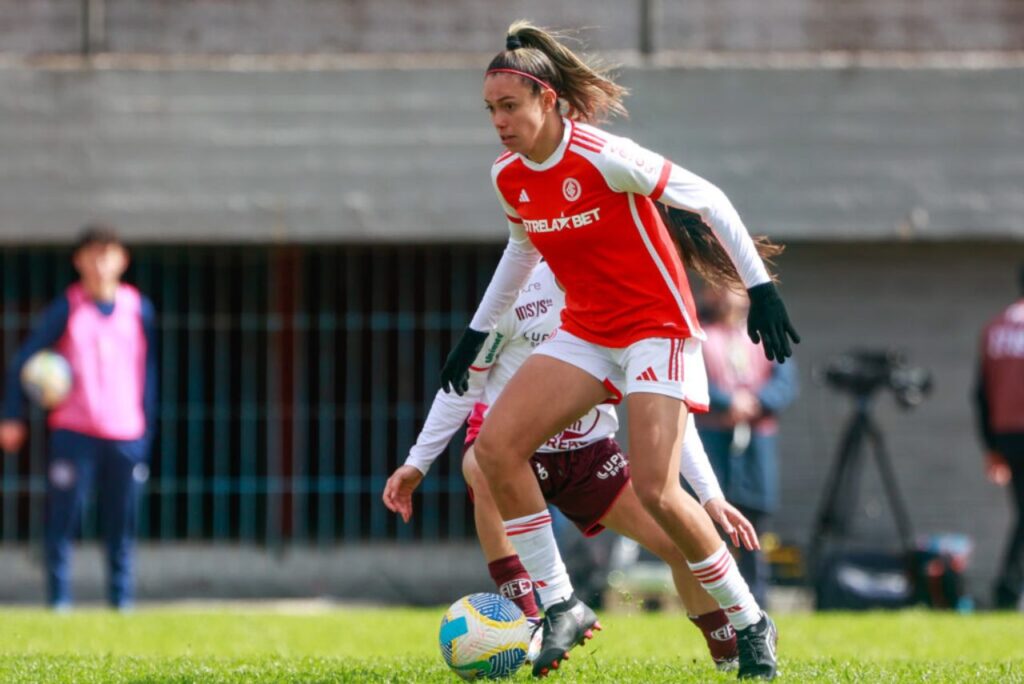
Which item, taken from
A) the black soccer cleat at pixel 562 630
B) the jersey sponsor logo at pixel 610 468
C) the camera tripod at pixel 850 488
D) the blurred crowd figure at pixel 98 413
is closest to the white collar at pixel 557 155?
the jersey sponsor logo at pixel 610 468

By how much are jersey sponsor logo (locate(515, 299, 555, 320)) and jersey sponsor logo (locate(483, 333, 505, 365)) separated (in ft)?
0.46

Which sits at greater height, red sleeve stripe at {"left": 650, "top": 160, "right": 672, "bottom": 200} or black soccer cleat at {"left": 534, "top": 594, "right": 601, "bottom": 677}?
red sleeve stripe at {"left": 650, "top": 160, "right": 672, "bottom": 200}

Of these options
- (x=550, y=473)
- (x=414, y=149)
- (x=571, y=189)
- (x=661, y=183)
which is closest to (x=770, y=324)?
(x=661, y=183)

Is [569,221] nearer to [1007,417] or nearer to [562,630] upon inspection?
[562,630]

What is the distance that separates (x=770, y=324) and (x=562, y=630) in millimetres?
1429

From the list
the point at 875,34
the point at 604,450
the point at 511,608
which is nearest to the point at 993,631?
the point at 604,450

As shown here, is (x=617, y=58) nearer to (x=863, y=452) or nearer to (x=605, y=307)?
(x=863, y=452)

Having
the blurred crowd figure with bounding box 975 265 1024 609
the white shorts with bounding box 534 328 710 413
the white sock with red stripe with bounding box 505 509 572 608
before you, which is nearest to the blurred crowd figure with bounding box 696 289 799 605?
the blurred crowd figure with bounding box 975 265 1024 609

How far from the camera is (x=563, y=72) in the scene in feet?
21.4

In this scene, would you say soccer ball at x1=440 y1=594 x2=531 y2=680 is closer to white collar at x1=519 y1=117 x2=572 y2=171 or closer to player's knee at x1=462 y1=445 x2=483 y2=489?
player's knee at x1=462 y1=445 x2=483 y2=489

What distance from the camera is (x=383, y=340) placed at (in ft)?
45.5

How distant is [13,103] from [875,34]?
7051mm

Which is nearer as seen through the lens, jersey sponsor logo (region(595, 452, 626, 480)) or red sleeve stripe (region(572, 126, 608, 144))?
red sleeve stripe (region(572, 126, 608, 144))

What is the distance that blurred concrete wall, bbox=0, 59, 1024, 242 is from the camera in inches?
537
